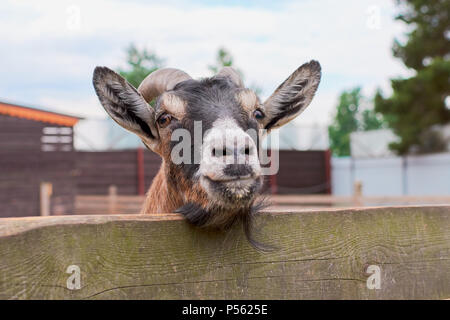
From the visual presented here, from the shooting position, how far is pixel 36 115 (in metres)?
12.6

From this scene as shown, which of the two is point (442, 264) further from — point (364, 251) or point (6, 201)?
point (6, 201)

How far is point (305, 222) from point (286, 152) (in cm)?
2062

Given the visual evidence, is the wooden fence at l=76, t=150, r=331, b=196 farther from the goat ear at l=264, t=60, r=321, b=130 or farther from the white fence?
the goat ear at l=264, t=60, r=321, b=130

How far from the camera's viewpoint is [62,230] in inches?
63.7

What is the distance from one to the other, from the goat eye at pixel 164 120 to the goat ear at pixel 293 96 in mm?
581

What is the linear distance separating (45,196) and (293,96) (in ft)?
36.1

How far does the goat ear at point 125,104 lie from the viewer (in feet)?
8.46

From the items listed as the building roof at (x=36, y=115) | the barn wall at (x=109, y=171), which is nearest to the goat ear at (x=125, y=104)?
the building roof at (x=36, y=115)

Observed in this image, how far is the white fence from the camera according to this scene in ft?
65.2

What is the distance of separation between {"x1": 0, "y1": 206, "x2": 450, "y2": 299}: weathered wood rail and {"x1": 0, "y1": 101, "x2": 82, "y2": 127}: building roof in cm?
1104

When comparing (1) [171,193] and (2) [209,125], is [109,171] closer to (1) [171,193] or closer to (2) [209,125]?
(1) [171,193]

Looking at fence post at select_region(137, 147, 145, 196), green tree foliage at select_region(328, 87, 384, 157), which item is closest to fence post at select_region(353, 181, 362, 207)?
fence post at select_region(137, 147, 145, 196)

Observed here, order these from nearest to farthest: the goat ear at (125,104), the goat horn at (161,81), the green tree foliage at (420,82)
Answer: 1. the goat ear at (125,104)
2. the goat horn at (161,81)
3. the green tree foliage at (420,82)

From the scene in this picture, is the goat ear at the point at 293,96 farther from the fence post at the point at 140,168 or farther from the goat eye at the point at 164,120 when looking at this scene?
the fence post at the point at 140,168
